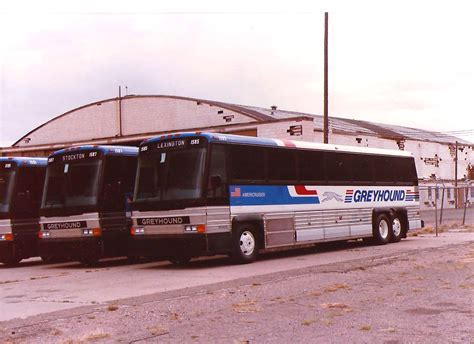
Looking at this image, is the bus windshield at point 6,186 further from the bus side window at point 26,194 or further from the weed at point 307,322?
the weed at point 307,322

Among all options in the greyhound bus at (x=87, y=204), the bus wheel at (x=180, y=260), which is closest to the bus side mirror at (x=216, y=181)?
the bus wheel at (x=180, y=260)

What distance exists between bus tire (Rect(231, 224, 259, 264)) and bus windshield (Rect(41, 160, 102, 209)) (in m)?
3.45

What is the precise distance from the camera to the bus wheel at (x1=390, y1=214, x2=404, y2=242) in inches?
883

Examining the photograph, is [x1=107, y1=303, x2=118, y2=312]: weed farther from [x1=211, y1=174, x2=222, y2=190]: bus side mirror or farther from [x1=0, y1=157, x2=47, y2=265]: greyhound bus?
[x1=0, y1=157, x2=47, y2=265]: greyhound bus

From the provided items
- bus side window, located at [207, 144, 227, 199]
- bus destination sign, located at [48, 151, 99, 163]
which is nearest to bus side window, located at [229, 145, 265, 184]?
bus side window, located at [207, 144, 227, 199]

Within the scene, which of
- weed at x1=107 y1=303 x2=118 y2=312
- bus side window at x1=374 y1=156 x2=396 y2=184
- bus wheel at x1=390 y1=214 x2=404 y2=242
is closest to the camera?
weed at x1=107 y1=303 x2=118 y2=312

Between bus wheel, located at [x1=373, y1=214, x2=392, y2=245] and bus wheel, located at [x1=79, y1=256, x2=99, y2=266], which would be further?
bus wheel, located at [x1=373, y1=214, x2=392, y2=245]

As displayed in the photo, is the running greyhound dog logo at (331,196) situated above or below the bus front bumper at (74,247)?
above

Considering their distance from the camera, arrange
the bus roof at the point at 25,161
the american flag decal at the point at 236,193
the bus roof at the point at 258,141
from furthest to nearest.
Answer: the bus roof at the point at 25,161, the american flag decal at the point at 236,193, the bus roof at the point at 258,141

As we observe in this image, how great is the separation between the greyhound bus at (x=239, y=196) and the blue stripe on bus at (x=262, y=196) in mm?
23

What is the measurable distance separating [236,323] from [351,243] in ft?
49.4

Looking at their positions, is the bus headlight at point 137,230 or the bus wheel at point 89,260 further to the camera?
the bus wheel at point 89,260

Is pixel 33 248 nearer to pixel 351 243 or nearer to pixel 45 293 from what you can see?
pixel 45 293

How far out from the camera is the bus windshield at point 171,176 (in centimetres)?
1534
